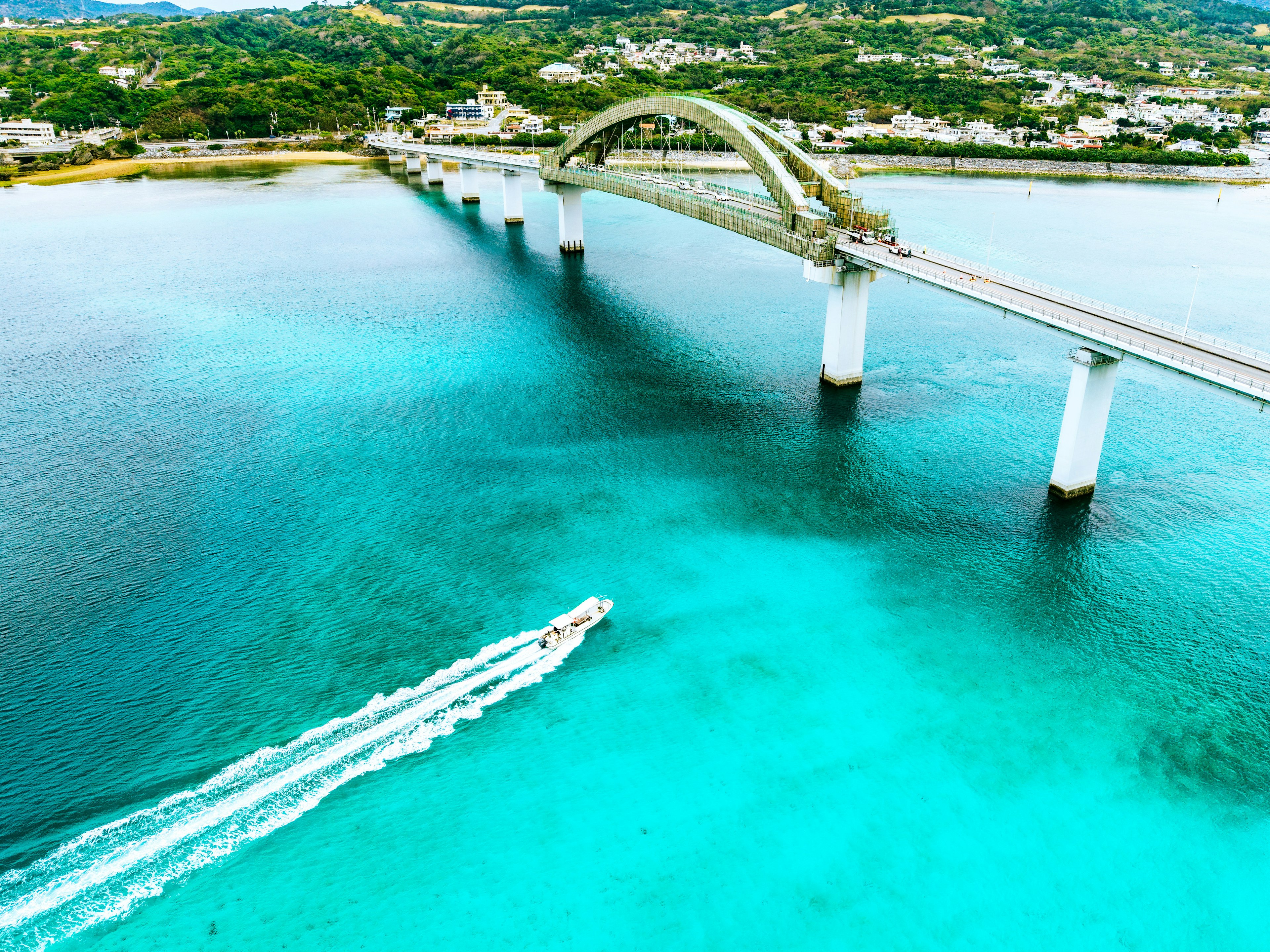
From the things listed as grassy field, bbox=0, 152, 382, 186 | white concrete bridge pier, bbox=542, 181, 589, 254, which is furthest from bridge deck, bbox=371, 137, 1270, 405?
grassy field, bbox=0, 152, 382, 186

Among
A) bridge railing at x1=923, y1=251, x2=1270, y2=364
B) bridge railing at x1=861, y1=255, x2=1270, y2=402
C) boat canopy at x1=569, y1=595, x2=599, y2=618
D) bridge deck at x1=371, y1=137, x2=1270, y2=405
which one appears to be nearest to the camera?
bridge railing at x1=861, y1=255, x2=1270, y2=402

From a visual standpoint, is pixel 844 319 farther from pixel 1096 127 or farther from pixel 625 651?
pixel 1096 127

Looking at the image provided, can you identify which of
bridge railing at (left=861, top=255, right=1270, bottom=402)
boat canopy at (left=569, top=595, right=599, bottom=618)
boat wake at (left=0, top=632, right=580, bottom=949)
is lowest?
boat wake at (left=0, top=632, right=580, bottom=949)

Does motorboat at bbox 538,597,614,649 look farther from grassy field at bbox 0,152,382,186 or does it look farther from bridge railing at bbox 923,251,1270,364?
grassy field at bbox 0,152,382,186

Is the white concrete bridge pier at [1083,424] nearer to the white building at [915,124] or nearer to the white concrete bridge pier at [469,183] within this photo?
the white concrete bridge pier at [469,183]

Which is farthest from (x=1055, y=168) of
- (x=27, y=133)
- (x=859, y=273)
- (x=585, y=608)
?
(x=27, y=133)

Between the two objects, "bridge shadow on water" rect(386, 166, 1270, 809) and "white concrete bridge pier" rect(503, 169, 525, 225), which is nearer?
"bridge shadow on water" rect(386, 166, 1270, 809)

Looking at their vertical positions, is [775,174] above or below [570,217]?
above

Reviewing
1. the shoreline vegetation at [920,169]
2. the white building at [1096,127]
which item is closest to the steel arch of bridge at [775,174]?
the shoreline vegetation at [920,169]
